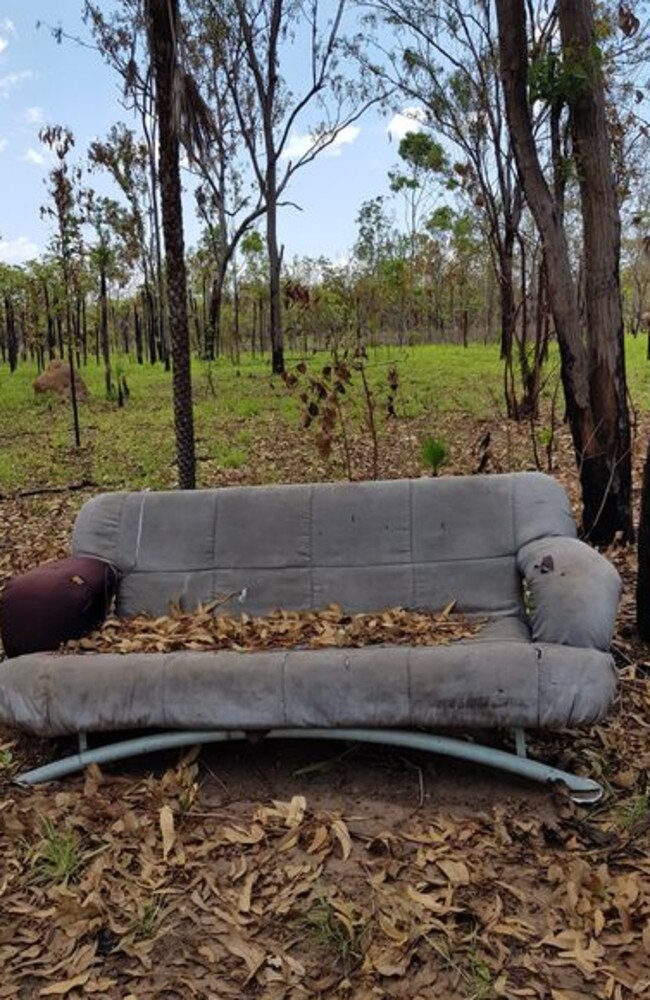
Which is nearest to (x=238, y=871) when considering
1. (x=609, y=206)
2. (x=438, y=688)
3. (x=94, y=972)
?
(x=94, y=972)

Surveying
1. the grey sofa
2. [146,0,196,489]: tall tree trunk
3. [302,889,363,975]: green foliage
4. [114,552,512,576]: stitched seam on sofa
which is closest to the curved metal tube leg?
the grey sofa

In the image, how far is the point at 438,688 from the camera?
2.50m

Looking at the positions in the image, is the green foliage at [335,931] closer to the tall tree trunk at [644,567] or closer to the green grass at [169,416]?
the tall tree trunk at [644,567]

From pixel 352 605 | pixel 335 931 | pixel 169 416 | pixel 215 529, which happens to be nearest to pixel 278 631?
pixel 352 605

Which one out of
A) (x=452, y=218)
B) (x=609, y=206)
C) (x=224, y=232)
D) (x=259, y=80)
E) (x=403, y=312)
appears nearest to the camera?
(x=609, y=206)

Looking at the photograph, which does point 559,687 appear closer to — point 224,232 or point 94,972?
point 94,972

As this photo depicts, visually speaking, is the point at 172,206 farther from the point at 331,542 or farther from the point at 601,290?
the point at 331,542

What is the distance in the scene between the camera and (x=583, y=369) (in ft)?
15.1

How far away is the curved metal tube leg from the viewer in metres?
2.53

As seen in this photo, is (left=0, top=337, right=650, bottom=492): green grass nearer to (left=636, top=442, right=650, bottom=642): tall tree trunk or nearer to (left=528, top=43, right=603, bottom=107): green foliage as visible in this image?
(left=528, top=43, right=603, bottom=107): green foliage

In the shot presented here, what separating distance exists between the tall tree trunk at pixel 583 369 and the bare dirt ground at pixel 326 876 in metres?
1.84

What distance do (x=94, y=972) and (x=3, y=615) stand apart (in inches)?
57.2

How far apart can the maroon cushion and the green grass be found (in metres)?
4.12

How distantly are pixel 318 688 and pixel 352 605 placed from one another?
85 cm
